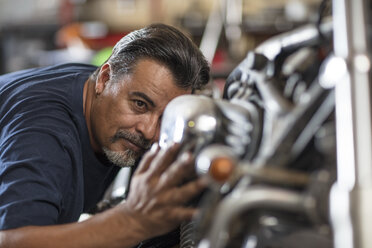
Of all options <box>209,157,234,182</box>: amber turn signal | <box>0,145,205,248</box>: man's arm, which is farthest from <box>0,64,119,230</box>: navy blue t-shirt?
<box>209,157,234,182</box>: amber turn signal

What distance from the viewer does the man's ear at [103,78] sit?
117cm

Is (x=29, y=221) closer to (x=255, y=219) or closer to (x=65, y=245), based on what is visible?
(x=65, y=245)

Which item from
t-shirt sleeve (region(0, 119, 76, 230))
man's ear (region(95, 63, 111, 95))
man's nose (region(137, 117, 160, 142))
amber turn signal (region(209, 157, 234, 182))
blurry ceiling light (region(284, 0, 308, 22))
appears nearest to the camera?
amber turn signal (region(209, 157, 234, 182))

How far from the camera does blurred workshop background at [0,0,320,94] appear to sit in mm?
4066

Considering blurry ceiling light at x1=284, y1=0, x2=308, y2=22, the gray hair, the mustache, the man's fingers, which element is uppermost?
blurry ceiling light at x1=284, y1=0, x2=308, y2=22

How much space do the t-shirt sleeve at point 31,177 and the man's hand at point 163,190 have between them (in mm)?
234

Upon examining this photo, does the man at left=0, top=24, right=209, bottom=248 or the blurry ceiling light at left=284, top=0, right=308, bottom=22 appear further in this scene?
the blurry ceiling light at left=284, top=0, right=308, bottom=22

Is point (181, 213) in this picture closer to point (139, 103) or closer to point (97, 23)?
point (139, 103)

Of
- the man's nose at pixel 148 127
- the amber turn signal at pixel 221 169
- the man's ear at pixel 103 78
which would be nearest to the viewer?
the amber turn signal at pixel 221 169

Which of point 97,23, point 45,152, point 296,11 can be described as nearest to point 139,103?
point 45,152

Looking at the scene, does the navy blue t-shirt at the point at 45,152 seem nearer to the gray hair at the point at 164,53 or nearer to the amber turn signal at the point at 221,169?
the gray hair at the point at 164,53

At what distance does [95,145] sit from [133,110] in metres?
0.17

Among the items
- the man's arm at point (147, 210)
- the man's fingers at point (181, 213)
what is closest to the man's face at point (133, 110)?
the man's arm at point (147, 210)

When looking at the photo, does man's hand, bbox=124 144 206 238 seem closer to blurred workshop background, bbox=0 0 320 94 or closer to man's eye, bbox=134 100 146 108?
man's eye, bbox=134 100 146 108
